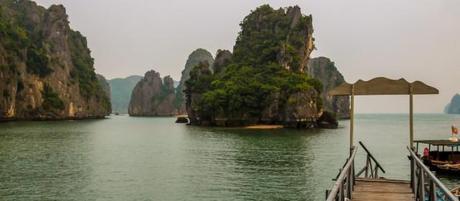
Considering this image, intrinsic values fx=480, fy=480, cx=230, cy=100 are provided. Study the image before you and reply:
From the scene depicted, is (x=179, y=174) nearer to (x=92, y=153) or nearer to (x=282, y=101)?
(x=92, y=153)

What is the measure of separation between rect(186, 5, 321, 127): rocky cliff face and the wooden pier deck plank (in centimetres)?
10372

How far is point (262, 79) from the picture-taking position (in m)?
137

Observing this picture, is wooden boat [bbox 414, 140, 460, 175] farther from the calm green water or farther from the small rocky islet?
the small rocky islet

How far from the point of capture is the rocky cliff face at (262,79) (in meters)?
125

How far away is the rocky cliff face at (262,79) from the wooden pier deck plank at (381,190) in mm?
103725

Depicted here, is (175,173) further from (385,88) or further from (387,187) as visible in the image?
(387,187)

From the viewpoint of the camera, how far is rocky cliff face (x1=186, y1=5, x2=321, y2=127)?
12456 centimetres

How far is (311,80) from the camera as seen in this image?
133750 mm

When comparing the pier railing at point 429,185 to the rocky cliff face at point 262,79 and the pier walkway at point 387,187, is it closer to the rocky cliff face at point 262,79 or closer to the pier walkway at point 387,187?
the pier walkway at point 387,187

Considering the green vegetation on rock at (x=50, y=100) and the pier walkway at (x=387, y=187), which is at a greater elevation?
the green vegetation on rock at (x=50, y=100)

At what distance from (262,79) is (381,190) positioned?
4851 inches

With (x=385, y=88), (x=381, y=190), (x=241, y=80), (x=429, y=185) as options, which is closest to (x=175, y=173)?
(x=385, y=88)

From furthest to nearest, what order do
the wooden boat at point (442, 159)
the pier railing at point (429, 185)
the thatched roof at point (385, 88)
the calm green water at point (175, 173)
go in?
the wooden boat at point (442, 159) → the calm green water at point (175, 173) → the thatched roof at point (385, 88) → the pier railing at point (429, 185)

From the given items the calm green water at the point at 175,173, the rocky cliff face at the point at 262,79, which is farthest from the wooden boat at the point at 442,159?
the rocky cliff face at the point at 262,79
